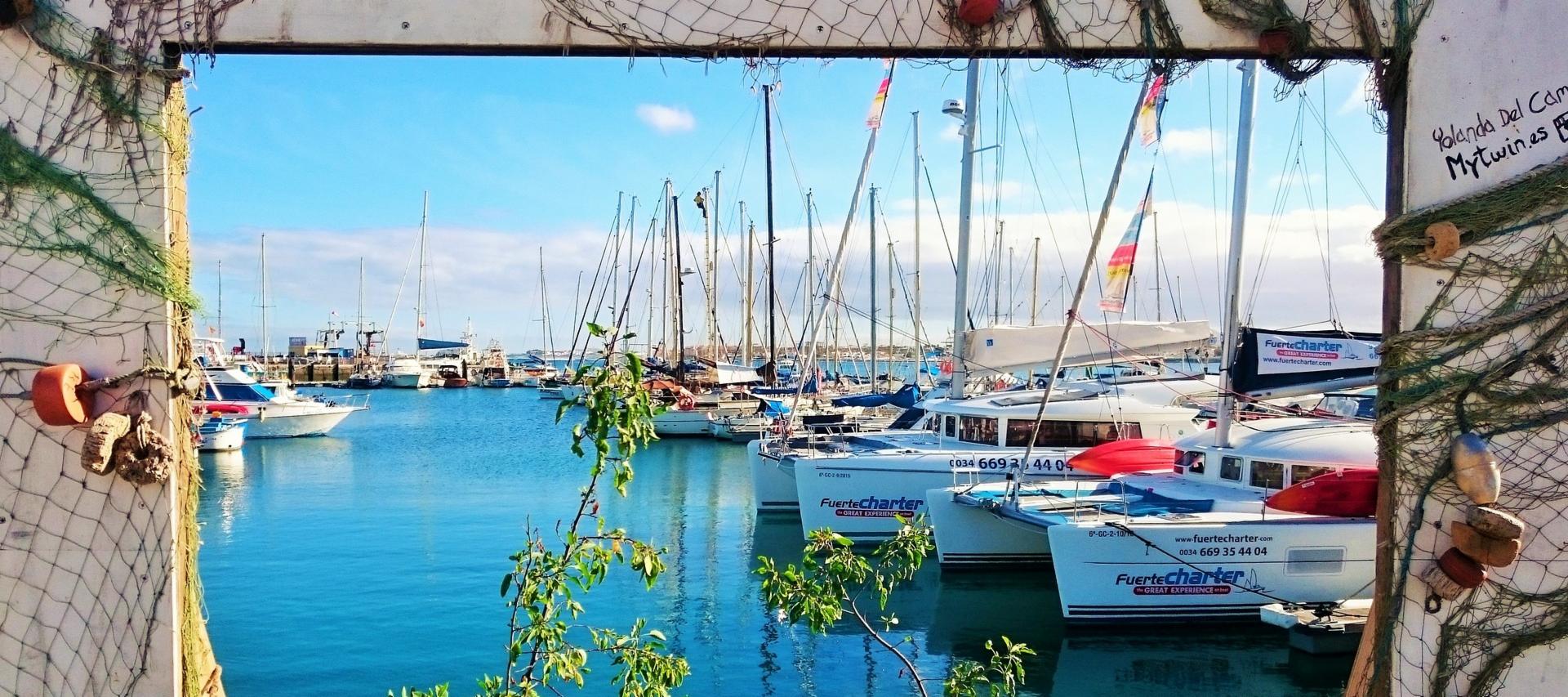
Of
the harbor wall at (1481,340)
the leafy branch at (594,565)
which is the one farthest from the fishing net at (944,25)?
the leafy branch at (594,565)

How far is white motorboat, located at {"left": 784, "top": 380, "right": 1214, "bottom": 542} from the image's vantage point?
54.0 feet

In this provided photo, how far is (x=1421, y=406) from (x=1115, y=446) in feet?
44.8

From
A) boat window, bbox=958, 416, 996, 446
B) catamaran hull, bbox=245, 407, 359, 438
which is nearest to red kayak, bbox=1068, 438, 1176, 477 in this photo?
boat window, bbox=958, 416, 996, 446

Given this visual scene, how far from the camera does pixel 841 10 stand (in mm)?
2412

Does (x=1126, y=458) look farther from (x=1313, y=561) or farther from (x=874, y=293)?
(x=874, y=293)

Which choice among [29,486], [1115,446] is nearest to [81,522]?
[29,486]

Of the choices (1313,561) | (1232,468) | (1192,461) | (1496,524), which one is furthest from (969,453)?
(1496,524)

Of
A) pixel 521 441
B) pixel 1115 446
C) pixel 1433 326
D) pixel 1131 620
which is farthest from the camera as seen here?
pixel 521 441

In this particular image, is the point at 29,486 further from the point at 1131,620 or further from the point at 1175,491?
the point at 1175,491

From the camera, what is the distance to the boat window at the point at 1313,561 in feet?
38.0

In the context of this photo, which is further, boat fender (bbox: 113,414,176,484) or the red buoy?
the red buoy

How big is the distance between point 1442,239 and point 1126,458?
13517 mm

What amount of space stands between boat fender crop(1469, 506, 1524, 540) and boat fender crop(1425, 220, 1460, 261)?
0.57 m

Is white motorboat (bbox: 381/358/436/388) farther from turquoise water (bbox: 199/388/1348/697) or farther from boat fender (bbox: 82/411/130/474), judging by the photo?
boat fender (bbox: 82/411/130/474)
